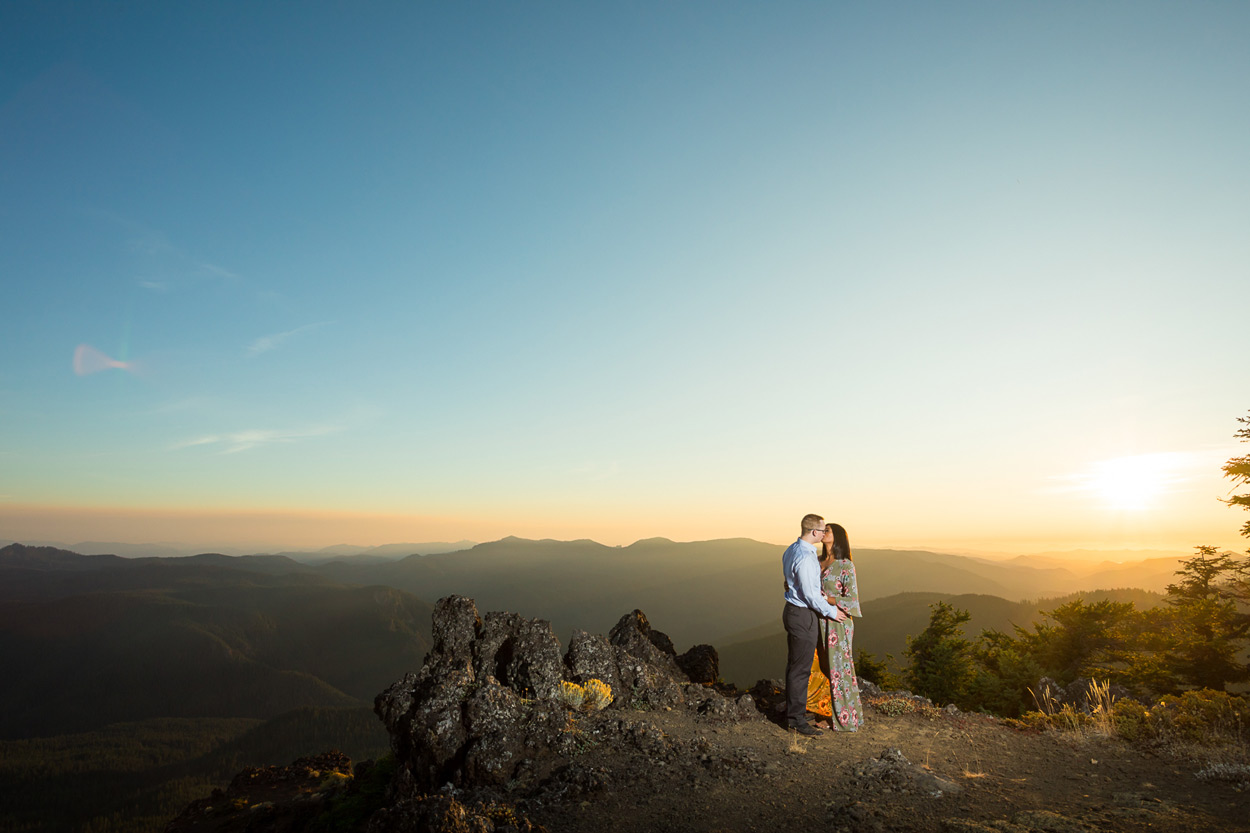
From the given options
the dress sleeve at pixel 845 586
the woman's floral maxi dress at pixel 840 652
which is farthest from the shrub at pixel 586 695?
the dress sleeve at pixel 845 586

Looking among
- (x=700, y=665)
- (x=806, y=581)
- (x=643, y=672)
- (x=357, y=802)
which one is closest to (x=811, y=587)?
(x=806, y=581)

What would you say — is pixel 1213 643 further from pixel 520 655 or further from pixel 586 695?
pixel 520 655

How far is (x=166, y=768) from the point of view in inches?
A: 3442

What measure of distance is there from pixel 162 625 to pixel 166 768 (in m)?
132

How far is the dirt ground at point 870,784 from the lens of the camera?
215 inches

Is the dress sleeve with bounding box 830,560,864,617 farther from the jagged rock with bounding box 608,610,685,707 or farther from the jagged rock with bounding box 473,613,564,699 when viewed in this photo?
the jagged rock with bounding box 473,613,564,699

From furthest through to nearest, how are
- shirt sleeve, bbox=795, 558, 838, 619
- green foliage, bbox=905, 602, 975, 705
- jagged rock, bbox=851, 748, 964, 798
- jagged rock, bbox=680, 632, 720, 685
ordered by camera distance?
green foliage, bbox=905, 602, 975, 705 → jagged rock, bbox=680, 632, 720, 685 → shirt sleeve, bbox=795, 558, 838, 619 → jagged rock, bbox=851, 748, 964, 798

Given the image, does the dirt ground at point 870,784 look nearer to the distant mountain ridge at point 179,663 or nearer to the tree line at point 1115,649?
the tree line at point 1115,649

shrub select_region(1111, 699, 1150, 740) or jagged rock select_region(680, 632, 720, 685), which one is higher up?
shrub select_region(1111, 699, 1150, 740)

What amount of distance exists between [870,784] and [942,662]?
2509 cm

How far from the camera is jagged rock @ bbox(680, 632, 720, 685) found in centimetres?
1259

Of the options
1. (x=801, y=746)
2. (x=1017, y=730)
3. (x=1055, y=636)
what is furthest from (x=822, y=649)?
(x=1055, y=636)

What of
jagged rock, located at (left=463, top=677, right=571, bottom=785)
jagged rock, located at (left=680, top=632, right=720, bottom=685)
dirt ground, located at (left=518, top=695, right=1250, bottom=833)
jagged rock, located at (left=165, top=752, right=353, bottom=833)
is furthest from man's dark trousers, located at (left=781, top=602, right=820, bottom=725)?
jagged rock, located at (left=165, top=752, right=353, bottom=833)

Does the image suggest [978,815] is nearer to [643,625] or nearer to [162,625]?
[643,625]
